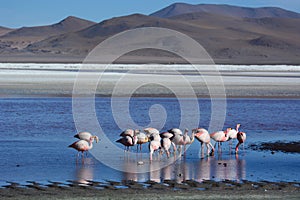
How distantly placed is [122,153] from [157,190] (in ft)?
12.7

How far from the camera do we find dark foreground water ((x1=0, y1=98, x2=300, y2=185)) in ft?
35.4

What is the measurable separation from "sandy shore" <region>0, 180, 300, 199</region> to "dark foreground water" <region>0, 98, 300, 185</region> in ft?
1.60

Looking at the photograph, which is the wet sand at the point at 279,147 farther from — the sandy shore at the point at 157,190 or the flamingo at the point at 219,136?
the sandy shore at the point at 157,190

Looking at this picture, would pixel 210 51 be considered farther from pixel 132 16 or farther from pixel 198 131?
pixel 198 131

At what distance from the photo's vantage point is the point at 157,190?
9.41m

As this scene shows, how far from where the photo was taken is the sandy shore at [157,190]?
8883mm

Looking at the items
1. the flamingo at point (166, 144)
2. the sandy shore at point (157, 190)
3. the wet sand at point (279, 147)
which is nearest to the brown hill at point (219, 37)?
the wet sand at point (279, 147)

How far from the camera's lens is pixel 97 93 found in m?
27.5

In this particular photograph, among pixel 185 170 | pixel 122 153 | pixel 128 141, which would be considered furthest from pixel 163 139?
pixel 185 170

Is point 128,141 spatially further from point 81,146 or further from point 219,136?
point 219,136

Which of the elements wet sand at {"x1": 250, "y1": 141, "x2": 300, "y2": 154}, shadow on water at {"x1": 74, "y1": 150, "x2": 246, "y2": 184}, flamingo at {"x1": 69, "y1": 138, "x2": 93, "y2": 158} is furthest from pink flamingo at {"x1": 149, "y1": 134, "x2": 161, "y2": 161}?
wet sand at {"x1": 250, "y1": 141, "x2": 300, "y2": 154}

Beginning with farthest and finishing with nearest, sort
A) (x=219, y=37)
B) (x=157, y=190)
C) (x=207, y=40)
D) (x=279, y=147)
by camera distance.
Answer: (x=219, y=37) < (x=207, y=40) < (x=279, y=147) < (x=157, y=190)

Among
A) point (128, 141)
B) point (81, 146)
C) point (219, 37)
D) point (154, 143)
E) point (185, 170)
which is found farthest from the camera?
point (219, 37)

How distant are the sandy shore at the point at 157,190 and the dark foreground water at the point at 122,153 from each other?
0.49 m
